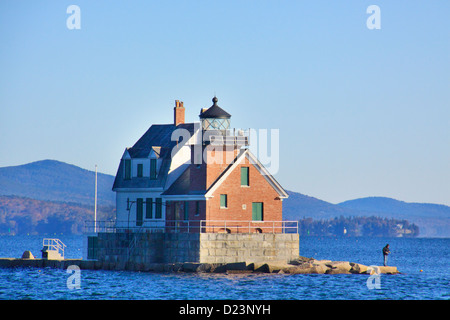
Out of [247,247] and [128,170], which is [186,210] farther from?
Result: [128,170]

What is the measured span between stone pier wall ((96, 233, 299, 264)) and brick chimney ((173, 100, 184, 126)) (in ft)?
41.9

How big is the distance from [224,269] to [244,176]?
8.00 m

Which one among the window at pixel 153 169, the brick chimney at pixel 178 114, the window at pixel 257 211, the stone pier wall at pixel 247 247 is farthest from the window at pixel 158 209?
the brick chimney at pixel 178 114

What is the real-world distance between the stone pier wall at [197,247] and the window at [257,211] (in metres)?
2.24

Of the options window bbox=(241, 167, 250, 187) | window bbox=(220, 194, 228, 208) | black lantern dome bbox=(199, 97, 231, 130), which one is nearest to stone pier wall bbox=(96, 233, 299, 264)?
window bbox=(220, 194, 228, 208)

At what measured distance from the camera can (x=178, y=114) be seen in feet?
254

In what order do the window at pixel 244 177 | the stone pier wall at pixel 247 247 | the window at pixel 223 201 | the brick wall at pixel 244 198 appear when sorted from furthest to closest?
the window at pixel 244 177, the window at pixel 223 201, the brick wall at pixel 244 198, the stone pier wall at pixel 247 247

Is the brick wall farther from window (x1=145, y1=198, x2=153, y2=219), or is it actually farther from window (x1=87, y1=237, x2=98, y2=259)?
window (x1=87, y1=237, x2=98, y2=259)

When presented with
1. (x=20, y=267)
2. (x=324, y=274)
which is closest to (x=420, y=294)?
(x=324, y=274)

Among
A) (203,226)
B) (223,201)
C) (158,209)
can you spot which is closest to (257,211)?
(223,201)

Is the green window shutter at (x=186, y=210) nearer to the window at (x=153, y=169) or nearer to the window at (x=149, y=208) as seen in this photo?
the window at (x=149, y=208)

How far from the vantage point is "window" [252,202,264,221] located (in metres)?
69.8

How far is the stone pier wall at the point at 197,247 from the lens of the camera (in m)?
66.4

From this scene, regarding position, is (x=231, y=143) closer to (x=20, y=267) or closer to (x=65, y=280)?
(x=65, y=280)
